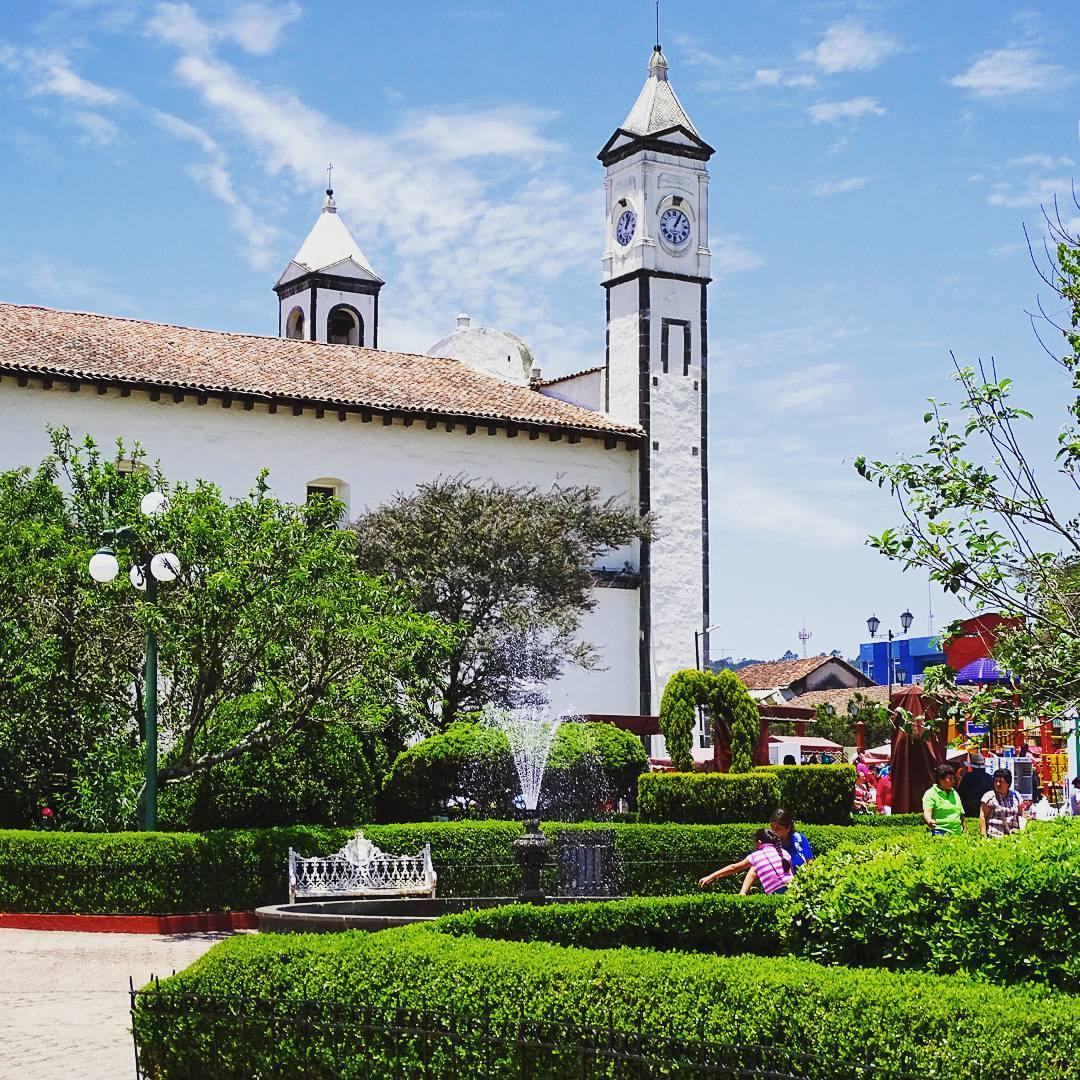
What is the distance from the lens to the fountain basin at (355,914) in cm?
1120

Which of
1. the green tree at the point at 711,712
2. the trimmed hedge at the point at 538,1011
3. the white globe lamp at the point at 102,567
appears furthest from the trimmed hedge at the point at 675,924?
the green tree at the point at 711,712

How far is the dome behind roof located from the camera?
4341 cm

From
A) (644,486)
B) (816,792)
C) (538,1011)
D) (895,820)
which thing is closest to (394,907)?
(538,1011)

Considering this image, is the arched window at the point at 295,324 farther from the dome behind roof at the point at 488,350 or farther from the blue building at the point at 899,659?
the blue building at the point at 899,659

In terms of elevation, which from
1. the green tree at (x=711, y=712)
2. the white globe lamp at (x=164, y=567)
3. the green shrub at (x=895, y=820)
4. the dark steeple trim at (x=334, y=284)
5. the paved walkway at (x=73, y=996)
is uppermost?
the dark steeple trim at (x=334, y=284)

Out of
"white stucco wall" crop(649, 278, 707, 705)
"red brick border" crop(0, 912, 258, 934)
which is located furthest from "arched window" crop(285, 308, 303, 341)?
"red brick border" crop(0, 912, 258, 934)

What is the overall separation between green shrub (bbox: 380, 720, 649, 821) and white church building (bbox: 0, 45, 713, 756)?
12290 mm

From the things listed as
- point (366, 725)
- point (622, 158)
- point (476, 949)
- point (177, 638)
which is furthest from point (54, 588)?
point (622, 158)

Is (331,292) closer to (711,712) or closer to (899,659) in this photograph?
(711,712)

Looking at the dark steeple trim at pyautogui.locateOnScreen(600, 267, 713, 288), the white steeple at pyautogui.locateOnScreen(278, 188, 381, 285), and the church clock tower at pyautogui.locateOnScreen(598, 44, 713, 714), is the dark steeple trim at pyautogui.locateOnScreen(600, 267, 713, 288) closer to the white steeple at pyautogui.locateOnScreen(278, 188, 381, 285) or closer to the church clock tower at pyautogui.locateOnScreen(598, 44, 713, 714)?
the church clock tower at pyautogui.locateOnScreen(598, 44, 713, 714)

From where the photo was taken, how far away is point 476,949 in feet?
22.8

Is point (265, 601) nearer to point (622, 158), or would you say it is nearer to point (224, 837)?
point (224, 837)

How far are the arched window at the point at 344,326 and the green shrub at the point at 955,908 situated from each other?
134ft

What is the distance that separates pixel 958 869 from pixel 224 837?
10.8 meters
